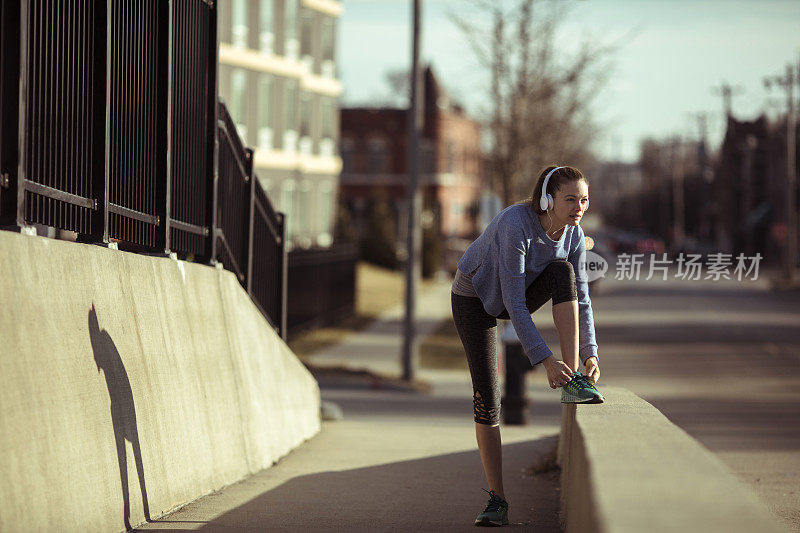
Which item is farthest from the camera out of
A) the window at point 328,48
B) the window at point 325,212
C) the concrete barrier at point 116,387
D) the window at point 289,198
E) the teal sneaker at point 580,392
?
the window at point 325,212

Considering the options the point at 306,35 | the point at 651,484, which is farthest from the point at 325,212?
the point at 651,484

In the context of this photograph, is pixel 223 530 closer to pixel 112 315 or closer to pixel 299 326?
pixel 112 315

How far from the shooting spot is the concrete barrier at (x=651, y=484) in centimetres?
288

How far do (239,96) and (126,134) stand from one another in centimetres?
3422

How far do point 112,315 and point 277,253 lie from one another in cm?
565

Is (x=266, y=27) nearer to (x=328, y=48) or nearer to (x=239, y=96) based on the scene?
(x=239, y=96)

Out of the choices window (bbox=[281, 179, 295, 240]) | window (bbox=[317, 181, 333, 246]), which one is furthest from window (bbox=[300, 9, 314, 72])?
window (bbox=[317, 181, 333, 246])

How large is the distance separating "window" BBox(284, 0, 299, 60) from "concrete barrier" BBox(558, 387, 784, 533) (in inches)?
1546

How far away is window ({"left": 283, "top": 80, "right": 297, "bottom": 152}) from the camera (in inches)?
1709

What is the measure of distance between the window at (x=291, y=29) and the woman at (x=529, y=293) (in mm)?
37878

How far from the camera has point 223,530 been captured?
573 cm

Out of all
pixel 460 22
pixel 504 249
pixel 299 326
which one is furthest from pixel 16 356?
pixel 460 22

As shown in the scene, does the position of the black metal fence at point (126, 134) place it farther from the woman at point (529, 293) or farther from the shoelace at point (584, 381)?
the shoelace at point (584, 381)

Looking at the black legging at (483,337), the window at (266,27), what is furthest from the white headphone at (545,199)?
the window at (266,27)
